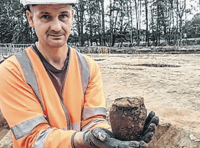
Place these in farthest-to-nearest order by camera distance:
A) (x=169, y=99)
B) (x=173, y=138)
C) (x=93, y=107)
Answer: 1. (x=169, y=99)
2. (x=173, y=138)
3. (x=93, y=107)

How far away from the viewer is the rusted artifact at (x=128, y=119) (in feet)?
4.67

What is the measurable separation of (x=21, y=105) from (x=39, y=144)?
1.03 feet

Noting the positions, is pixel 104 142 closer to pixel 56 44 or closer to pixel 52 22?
pixel 56 44

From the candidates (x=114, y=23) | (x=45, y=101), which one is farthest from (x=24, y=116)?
(x=114, y=23)

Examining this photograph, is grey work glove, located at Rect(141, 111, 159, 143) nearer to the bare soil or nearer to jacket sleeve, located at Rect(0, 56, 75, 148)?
jacket sleeve, located at Rect(0, 56, 75, 148)

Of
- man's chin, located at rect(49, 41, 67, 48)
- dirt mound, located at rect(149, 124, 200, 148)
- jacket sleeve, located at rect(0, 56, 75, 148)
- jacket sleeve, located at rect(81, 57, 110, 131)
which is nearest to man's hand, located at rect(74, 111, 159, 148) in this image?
jacket sleeve, located at rect(0, 56, 75, 148)

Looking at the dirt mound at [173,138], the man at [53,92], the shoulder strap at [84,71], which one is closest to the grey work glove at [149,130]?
the man at [53,92]

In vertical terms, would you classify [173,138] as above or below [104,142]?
below

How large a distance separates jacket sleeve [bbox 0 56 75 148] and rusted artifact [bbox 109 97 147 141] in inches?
13.9

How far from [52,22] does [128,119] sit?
927mm

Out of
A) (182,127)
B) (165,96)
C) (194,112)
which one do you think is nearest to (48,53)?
(182,127)

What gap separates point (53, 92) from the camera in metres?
1.73

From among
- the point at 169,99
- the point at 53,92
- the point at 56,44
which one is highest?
the point at 56,44

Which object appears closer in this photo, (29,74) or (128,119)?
(128,119)
